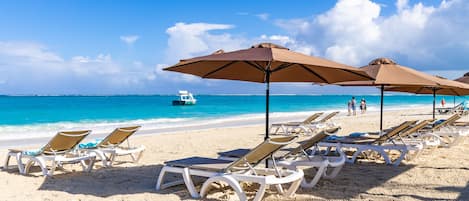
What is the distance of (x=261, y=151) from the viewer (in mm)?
4488

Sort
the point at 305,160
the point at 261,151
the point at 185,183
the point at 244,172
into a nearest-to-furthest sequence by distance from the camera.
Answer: the point at 261,151 < the point at 244,172 < the point at 185,183 < the point at 305,160

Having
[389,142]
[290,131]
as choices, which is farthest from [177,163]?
[290,131]

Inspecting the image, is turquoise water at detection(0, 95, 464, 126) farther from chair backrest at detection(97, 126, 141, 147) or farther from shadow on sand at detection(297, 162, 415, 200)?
shadow on sand at detection(297, 162, 415, 200)

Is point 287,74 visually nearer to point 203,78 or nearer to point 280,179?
point 203,78

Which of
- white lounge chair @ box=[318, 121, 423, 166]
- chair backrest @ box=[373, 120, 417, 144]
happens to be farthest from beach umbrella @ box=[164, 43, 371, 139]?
chair backrest @ box=[373, 120, 417, 144]

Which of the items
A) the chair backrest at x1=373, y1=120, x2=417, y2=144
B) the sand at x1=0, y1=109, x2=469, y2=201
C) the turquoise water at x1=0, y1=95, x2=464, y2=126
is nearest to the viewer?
the sand at x1=0, y1=109, x2=469, y2=201

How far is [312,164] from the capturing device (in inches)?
204

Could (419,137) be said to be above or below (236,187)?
above

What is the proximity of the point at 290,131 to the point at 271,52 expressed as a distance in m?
9.31

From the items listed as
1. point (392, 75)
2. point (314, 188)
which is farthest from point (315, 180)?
point (392, 75)

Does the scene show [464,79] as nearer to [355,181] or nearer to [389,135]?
[389,135]

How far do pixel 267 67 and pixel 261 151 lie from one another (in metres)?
1.12

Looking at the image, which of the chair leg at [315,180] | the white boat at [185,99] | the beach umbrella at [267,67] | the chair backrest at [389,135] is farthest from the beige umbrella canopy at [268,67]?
the white boat at [185,99]

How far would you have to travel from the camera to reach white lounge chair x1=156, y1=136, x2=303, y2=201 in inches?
169
